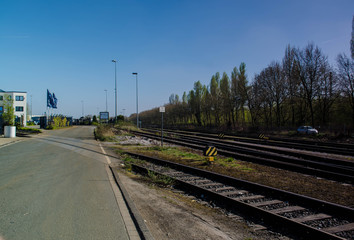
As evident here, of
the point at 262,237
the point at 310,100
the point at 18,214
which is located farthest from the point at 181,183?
the point at 310,100

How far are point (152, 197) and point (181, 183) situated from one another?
1.77 metres

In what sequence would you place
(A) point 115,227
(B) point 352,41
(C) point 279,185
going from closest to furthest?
(A) point 115,227 → (C) point 279,185 → (B) point 352,41

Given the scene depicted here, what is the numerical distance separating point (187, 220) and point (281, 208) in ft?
8.21

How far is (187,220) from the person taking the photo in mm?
5312

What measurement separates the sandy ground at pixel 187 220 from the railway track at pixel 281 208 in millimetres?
394

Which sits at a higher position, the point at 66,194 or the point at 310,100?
the point at 310,100

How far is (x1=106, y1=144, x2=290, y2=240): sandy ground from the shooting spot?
4672 mm

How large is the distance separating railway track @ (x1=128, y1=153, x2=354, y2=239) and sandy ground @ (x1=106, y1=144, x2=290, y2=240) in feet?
1.29

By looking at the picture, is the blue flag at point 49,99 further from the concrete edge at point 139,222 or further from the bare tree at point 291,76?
the concrete edge at point 139,222

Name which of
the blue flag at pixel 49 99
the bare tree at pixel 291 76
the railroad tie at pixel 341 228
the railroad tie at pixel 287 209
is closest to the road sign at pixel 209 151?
the railroad tie at pixel 287 209

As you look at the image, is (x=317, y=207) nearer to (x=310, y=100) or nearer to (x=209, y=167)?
(x=209, y=167)

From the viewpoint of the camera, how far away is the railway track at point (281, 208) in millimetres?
4863

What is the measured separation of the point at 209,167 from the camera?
11.5 metres

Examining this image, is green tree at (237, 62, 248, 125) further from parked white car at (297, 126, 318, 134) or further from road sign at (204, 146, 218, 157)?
road sign at (204, 146, 218, 157)
